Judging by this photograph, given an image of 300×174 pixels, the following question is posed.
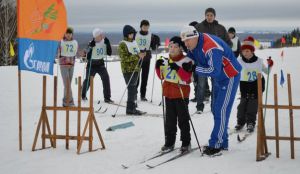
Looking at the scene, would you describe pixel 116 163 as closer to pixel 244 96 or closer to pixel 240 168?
pixel 240 168

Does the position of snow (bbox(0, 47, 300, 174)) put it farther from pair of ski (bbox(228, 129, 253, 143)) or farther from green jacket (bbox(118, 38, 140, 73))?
green jacket (bbox(118, 38, 140, 73))

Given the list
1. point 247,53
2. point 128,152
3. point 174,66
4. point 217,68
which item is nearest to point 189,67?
point 174,66

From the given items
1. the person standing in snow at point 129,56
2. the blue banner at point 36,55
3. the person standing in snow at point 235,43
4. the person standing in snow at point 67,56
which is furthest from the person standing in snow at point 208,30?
the blue banner at point 36,55

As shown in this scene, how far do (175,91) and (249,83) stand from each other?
2.04m

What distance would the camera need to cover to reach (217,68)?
5656mm

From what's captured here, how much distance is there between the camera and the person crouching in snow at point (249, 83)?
24.5ft

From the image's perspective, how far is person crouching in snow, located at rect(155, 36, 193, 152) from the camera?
6113 mm

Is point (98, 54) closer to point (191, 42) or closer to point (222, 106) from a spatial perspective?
point (191, 42)

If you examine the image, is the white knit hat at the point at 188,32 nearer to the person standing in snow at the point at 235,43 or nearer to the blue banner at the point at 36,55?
the blue banner at the point at 36,55

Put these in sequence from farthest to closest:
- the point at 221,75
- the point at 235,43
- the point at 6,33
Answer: the point at 6,33 < the point at 235,43 < the point at 221,75

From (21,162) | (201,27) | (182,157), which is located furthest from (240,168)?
(201,27)

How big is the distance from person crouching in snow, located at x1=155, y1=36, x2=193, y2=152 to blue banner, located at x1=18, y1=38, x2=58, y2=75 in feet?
5.67

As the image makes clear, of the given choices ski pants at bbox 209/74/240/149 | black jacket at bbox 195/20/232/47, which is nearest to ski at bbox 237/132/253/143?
ski pants at bbox 209/74/240/149

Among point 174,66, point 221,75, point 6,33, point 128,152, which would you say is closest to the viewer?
point 221,75
